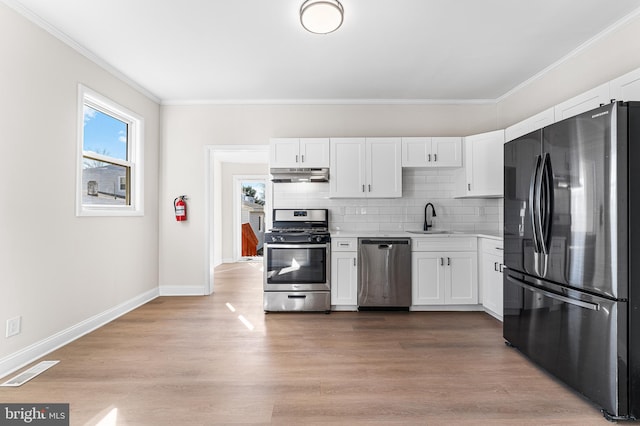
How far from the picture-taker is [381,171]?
13.4 ft

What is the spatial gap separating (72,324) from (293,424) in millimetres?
2395

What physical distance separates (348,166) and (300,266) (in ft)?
4.49

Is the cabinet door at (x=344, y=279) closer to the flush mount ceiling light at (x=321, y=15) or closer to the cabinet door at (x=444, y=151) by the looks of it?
the cabinet door at (x=444, y=151)

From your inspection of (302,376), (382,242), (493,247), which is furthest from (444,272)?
(302,376)

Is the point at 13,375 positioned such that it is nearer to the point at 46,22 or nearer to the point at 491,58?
the point at 46,22

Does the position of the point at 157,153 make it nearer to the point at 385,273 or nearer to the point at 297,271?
the point at 297,271

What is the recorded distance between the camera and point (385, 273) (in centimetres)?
376

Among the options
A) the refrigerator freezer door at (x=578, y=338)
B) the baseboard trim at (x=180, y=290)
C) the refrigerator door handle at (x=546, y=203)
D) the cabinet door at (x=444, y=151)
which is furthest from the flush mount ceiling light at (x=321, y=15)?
the baseboard trim at (x=180, y=290)

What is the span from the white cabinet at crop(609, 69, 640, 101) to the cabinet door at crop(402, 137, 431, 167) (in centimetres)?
185

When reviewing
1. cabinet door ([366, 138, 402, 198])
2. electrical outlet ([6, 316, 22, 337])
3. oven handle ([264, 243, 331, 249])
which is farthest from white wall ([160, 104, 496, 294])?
electrical outlet ([6, 316, 22, 337])

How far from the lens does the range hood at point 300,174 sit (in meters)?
4.05

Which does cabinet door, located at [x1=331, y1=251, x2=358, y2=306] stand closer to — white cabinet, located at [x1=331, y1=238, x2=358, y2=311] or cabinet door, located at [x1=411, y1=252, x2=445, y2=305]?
white cabinet, located at [x1=331, y1=238, x2=358, y2=311]

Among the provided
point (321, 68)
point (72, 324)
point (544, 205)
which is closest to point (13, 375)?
point (72, 324)

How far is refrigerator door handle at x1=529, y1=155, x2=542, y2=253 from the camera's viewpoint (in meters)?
2.28
